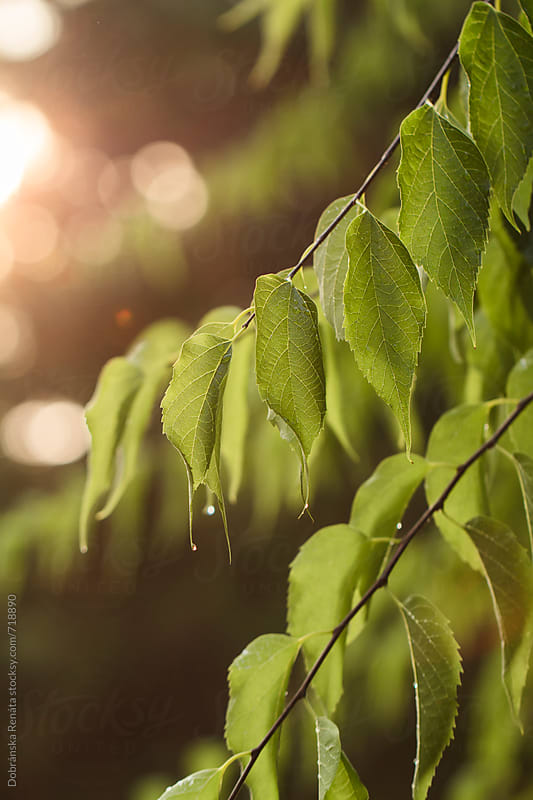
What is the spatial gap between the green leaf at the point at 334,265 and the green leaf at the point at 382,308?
4 cm

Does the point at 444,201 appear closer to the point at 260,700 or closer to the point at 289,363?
the point at 289,363

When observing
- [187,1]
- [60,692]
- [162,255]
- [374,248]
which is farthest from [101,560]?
[374,248]

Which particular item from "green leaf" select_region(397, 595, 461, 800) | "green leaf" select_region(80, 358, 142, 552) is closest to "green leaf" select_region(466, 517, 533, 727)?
"green leaf" select_region(397, 595, 461, 800)

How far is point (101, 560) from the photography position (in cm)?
155

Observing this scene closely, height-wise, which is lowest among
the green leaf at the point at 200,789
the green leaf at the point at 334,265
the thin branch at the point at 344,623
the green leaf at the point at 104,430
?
the green leaf at the point at 200,789

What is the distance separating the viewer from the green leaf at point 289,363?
0.16m

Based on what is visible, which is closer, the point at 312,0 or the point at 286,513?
the point at 312,0

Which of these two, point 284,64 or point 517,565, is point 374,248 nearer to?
point 517,565

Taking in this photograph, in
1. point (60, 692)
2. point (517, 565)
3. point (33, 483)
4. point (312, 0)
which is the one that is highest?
point (312, 0)

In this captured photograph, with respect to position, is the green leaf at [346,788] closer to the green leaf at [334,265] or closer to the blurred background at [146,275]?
the green leaf at [334,265]

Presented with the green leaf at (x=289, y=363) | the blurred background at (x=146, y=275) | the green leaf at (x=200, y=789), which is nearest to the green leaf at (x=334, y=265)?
the green leaf at (x=289, y=363)

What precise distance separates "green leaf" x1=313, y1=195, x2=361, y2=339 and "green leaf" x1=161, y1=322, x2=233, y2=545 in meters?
0.04

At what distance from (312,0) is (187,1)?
1077 millimetres

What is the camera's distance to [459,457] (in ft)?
0.91
